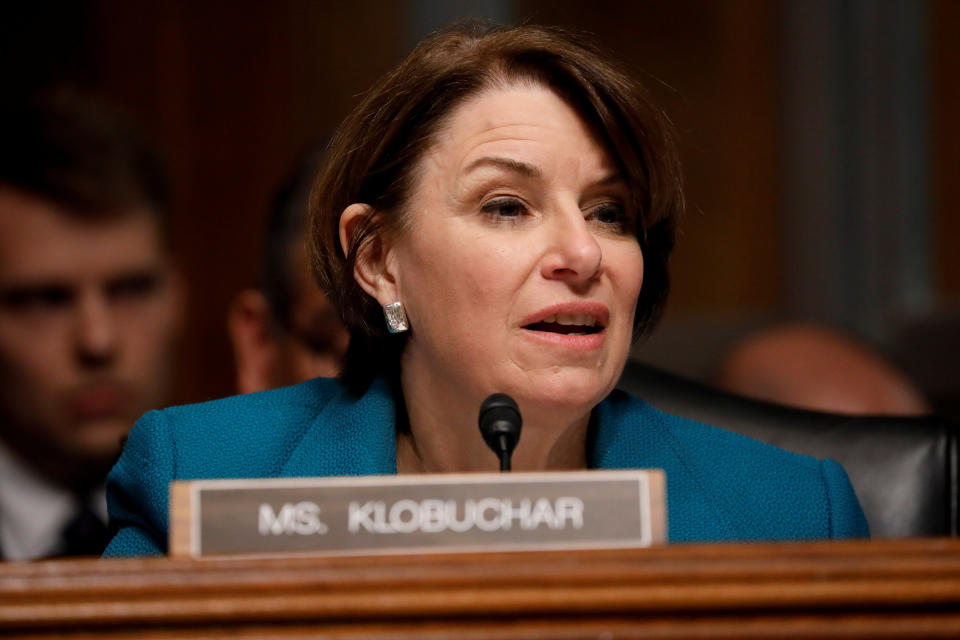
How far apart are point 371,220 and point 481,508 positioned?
0.70 m

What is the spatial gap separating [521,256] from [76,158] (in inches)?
89.3

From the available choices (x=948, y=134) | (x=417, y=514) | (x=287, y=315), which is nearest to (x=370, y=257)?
(x=417, y=514)


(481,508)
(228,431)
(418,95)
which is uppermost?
(418,95)

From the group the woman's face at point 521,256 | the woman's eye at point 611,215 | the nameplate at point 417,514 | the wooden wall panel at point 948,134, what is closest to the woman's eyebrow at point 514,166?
the woman's face at point 521,256

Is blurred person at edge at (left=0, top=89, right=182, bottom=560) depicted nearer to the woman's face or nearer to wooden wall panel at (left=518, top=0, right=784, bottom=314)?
the woman's face

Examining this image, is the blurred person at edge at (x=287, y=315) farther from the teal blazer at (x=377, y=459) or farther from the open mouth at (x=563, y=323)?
the open mouth at (x=563, y=323)

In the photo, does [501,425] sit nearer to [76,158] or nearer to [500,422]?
[500,422]

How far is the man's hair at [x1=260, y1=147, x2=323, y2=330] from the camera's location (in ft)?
9.09

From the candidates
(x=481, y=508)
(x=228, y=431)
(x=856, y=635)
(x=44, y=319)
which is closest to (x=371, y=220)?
(x=228, y=431)

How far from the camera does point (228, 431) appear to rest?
70.4 inches

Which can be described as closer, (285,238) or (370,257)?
(370,257)

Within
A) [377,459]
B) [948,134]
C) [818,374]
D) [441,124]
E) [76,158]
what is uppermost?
[948,134]

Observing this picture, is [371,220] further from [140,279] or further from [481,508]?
[140,279]

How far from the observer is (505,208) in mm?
1642
